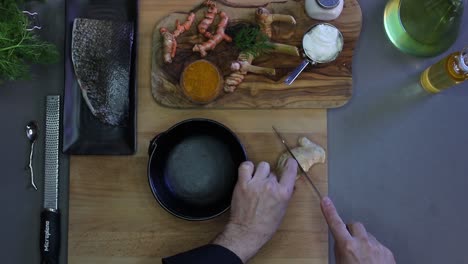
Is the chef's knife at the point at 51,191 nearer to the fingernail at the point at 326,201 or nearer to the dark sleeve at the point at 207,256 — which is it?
the dark sleeve at the point at 207,256

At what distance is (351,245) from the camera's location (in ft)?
3.02

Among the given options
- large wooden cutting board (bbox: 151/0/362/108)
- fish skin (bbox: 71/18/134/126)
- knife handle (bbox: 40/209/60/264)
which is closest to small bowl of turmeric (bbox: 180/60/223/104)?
large wooden cutting board (bbox: 151/0/362/108)

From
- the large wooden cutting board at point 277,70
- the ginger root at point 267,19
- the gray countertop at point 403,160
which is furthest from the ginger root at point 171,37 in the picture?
the gray countertop at point 403,160

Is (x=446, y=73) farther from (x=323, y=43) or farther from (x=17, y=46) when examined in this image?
(x=17, y=46)

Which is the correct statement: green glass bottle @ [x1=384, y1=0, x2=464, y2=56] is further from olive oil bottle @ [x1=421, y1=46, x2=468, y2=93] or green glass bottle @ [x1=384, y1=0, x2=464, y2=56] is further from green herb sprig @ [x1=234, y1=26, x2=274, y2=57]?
green herb sprig @ [x1=234, y1=26, x2=274, y2=57]

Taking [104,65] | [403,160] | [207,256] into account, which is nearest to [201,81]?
[104,65]

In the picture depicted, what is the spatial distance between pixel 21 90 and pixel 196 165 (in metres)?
0.43

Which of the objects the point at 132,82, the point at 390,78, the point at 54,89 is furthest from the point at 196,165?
the point at 390,78

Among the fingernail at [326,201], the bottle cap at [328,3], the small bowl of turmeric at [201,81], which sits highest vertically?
the bottle cap at [328,3]

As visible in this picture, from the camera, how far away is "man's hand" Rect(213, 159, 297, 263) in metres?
0.95

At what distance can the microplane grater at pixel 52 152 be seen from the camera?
3.24 feet

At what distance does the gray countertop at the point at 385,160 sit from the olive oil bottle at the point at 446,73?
0.03m

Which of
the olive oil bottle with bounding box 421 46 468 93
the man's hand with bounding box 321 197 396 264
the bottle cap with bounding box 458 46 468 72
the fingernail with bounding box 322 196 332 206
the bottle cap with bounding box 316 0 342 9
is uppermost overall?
the bottle cap with bounding box 316 0 342 9

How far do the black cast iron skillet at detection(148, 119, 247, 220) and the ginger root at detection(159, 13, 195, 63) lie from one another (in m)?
0.17
